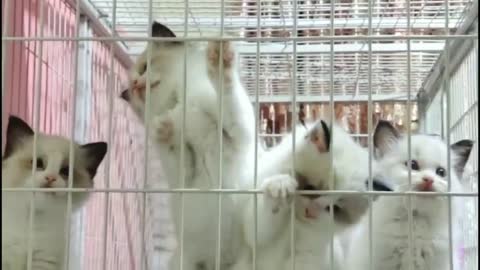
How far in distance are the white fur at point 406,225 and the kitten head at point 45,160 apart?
1.77ft

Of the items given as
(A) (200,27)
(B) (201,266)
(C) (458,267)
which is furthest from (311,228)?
(A) (200,27)

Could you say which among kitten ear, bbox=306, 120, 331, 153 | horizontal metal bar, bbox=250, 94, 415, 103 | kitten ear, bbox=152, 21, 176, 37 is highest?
kitten ear, bbox=152, 21, 176, 37

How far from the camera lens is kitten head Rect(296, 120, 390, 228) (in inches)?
45.2

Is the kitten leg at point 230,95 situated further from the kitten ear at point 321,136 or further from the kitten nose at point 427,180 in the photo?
the kitten nose at point 427,180

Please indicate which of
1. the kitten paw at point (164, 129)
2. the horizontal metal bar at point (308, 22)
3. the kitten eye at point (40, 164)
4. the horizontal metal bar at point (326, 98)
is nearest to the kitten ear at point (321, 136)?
the kitten paw at point (164, 129)

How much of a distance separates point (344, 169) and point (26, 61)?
0.84m

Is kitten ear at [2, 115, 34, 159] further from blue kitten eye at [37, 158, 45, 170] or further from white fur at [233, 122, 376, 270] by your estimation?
white fur at [233, 122, 376, 270]

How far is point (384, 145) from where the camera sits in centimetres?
142

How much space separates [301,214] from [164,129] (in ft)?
0.96

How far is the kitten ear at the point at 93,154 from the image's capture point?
4.58 ft

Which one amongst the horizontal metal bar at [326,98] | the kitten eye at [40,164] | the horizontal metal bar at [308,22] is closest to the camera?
the kitten eye at [40,164]

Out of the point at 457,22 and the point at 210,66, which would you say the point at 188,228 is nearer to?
the point at 210,66

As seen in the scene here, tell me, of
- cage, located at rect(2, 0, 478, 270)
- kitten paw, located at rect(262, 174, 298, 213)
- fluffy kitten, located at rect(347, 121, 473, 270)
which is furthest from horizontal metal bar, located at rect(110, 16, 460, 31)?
kitten paw, located at rect(262, 174, 298, 213)

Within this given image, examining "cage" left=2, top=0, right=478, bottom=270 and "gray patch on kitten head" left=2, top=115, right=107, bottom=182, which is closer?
"gray patch on kitten head" left=2, top=115, right=107, bottom=182
